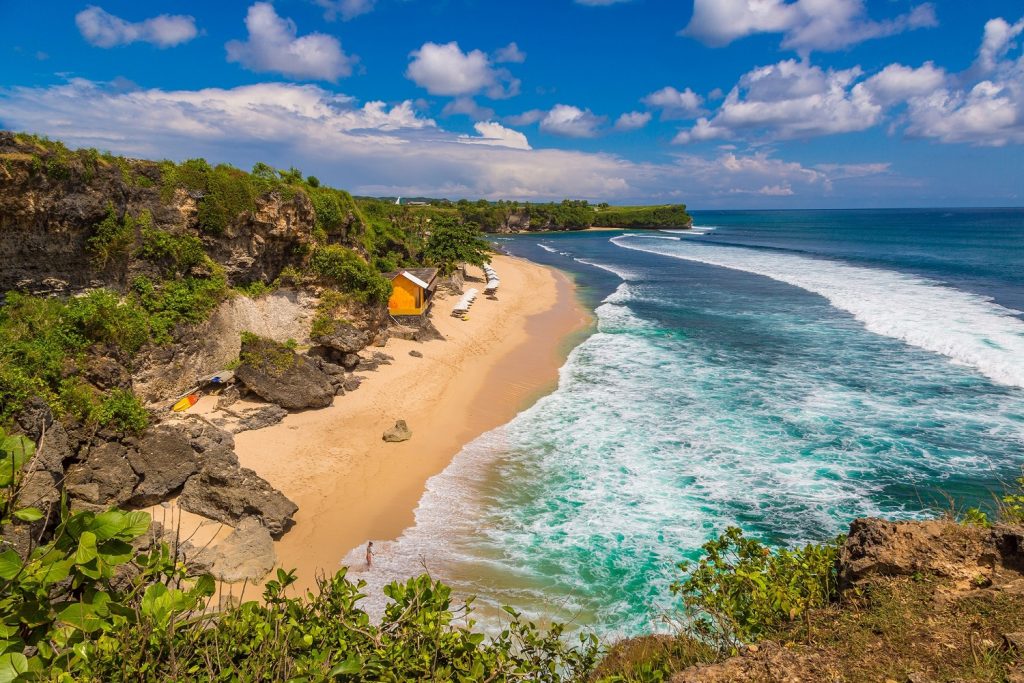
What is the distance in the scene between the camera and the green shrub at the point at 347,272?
25.0 meters

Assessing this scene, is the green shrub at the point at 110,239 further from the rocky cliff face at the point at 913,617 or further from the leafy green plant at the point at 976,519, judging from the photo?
the leafy green plant at the point at 976,519

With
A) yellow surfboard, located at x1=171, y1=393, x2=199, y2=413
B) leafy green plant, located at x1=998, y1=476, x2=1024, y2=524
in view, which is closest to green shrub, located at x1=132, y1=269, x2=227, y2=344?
yellow surfboard, located at x1=171, y1=393, x2=199, y2=413

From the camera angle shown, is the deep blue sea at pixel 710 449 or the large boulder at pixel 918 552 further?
the deep blue sea at pixel 710 449

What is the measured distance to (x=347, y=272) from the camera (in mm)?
25500

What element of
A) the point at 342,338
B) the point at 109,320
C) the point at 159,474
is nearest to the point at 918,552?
the point at 159,474

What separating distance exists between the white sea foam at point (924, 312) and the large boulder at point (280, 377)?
2930 centimetres

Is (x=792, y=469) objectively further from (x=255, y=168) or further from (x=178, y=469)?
(x=255, y=168)

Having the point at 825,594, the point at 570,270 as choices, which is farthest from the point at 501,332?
the point at 570,270

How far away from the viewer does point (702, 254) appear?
260 ft

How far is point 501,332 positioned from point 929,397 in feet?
71.2

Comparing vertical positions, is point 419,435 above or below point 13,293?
below

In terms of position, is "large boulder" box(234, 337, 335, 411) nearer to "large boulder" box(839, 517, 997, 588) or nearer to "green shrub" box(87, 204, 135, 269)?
"green shrub" box(87, 204, 135, 269)

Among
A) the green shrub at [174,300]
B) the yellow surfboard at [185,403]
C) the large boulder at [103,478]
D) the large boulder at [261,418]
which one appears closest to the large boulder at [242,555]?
the large boulder at [103,478]

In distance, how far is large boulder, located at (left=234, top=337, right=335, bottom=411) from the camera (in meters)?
19.2
